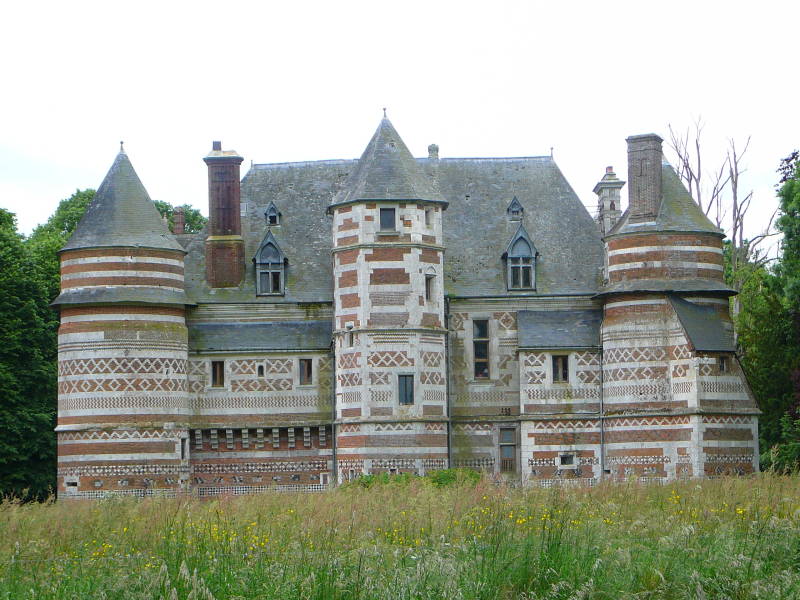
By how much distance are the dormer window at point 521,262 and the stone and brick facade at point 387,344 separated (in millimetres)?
68

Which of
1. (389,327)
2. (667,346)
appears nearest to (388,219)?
(389,327)

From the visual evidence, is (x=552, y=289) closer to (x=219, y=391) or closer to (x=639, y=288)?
(x=639, y=288)

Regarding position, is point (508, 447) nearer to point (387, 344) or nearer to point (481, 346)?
point (481, 346)

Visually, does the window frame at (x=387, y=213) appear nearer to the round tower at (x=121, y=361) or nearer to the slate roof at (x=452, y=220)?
the slate roof at (x=452, y=220)

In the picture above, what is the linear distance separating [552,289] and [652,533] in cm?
2486

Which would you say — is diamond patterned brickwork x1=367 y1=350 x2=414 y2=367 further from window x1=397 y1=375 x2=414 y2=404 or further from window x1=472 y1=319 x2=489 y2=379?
window x1=472 y1=319 x2=489 y2=379

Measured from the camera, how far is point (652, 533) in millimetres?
21047

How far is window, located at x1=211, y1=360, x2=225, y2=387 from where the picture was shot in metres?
44.8

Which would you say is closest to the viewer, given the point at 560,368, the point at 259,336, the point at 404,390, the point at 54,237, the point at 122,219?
the point at 404,390

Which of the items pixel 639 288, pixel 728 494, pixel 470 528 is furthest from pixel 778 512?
pixel 639 288

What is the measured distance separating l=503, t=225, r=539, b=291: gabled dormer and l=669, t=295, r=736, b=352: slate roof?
478 cm

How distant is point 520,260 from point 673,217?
4885 millimetres

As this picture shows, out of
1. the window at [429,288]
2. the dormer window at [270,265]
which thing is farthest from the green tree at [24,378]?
the window at [429,288]

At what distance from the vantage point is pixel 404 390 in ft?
141
